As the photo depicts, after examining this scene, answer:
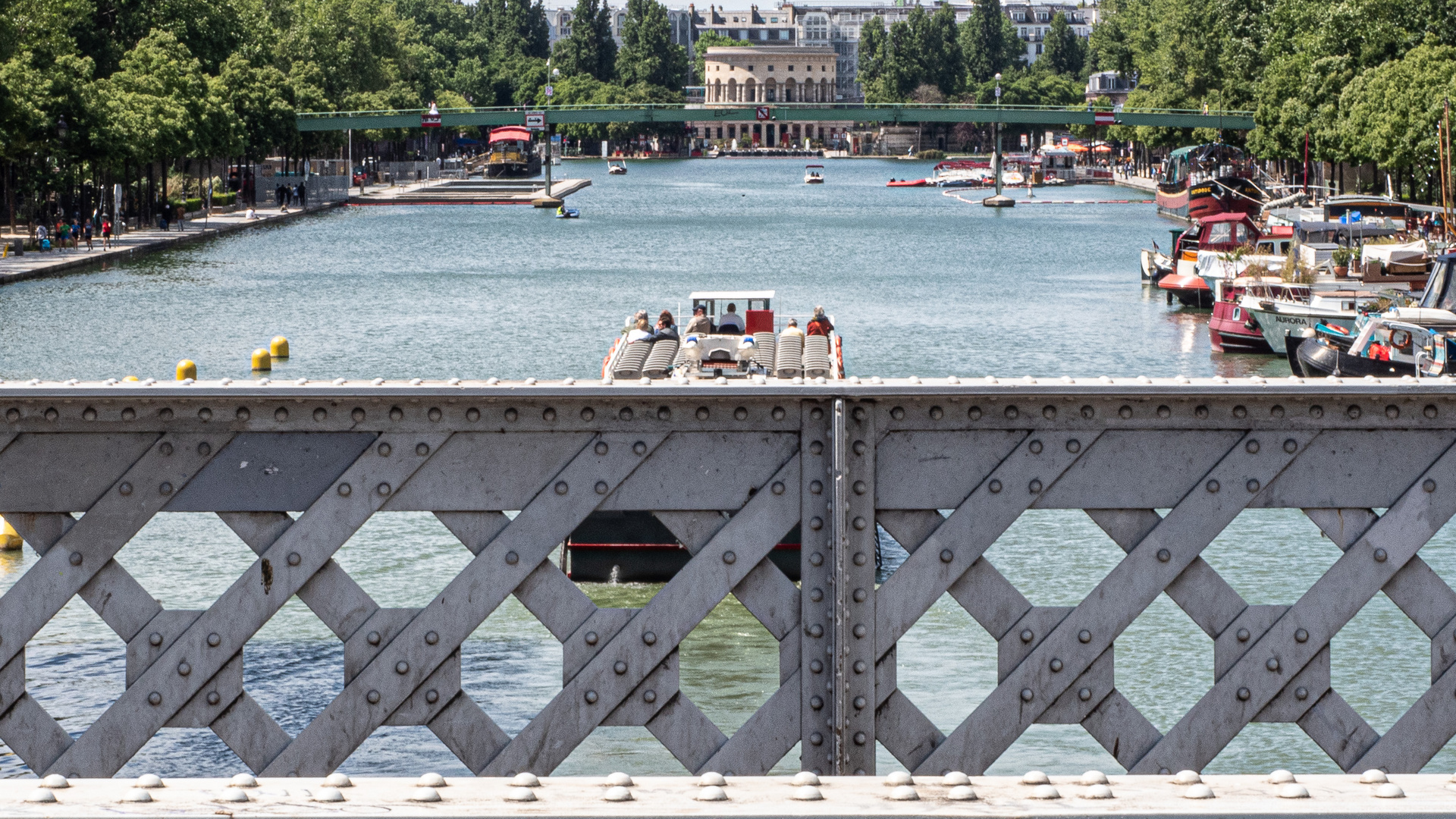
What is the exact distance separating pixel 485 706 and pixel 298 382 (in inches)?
361

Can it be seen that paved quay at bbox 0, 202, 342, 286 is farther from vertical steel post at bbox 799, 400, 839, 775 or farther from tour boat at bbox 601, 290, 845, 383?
vertical steel post at bbox 799, 400, 839, 775

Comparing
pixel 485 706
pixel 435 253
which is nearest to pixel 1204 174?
pixel 435 253

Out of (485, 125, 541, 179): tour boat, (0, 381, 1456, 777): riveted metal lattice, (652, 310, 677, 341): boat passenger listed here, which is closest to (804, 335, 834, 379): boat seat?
(652, 310, 677, 341): boat passenger

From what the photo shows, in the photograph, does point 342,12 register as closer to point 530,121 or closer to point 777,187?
point 530,121

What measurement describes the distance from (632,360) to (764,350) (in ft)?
9.22

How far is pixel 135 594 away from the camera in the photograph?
5543mm

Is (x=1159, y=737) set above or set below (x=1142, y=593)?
below

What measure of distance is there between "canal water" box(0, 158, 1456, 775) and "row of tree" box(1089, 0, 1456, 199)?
895 cm

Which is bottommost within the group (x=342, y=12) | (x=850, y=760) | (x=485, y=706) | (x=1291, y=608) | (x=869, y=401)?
(x=485, y=706)

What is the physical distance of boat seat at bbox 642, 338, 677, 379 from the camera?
24156 millimetres

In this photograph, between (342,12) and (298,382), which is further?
(342,12)

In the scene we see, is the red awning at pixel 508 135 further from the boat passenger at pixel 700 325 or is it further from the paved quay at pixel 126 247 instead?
the boat passenger at pixel 700 325

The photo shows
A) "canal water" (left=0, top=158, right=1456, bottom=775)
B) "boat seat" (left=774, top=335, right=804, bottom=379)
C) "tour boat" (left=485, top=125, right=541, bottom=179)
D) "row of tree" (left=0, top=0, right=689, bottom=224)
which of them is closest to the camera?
"canal water" (left=0, top=158, right=1456, bottom=775)

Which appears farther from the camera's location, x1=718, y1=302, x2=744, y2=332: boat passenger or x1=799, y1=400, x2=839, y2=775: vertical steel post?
x1=718, y1=302, x2=744, y2=332: boat passenger
